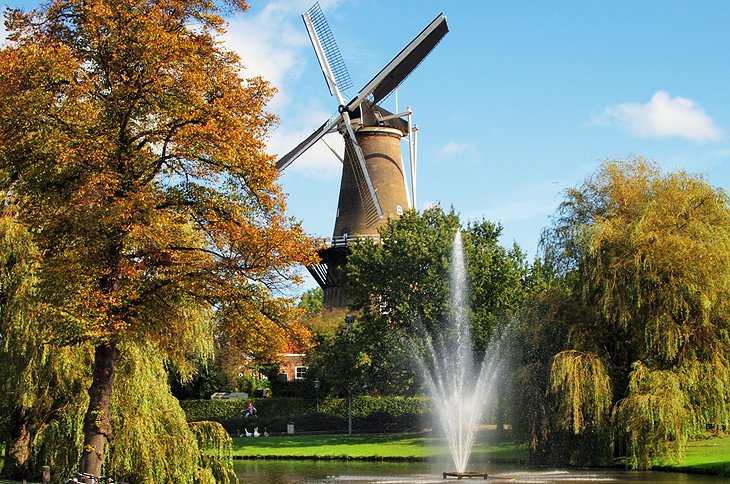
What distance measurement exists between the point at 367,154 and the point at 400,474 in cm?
3028

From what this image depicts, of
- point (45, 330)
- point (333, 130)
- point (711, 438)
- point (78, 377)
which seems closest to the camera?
point (45, 330)

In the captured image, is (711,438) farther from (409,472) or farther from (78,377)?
(78,377)

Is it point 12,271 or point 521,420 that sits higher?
point 12,271

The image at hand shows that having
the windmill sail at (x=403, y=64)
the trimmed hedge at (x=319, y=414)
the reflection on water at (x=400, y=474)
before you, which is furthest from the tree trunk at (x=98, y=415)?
the windmill sail at (x=403, y=64)

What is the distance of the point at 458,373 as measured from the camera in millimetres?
36562

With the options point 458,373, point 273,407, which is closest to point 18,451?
point 458,373

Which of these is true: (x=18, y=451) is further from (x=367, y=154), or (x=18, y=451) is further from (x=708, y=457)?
(x=367, y=154)

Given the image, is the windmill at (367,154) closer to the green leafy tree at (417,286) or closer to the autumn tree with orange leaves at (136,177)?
the green leafy tree at (417,286)

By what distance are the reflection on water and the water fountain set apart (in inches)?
82.6

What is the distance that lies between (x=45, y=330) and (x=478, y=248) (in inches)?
984

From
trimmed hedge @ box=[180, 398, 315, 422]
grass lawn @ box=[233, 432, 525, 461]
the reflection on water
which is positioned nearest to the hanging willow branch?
the reflection on water

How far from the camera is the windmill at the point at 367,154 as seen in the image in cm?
5272

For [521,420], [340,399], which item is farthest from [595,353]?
[340,399]

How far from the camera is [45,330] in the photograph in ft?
56.0
